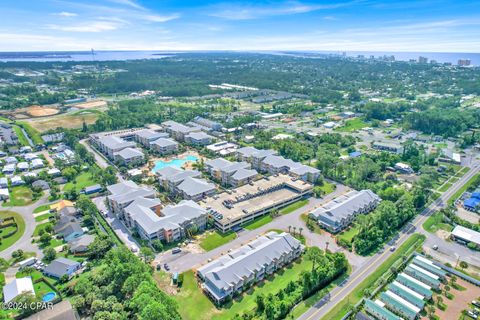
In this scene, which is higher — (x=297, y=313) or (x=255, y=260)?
(x=255, y=260)

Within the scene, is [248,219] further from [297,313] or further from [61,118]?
[61,118]

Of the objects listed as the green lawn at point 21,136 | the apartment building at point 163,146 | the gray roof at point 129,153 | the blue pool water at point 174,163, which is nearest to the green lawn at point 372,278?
the blue pool water at point 174,163

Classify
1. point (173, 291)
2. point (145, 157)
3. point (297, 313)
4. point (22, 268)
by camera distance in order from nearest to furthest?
1. point (297, 313)
2. point (173, 291)
3. point (22, 268)
4. point (145, 157)

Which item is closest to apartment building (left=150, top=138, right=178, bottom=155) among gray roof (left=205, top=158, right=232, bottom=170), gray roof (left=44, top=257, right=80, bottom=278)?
gray roof (left=205, top=158, right=232, bottom=170)

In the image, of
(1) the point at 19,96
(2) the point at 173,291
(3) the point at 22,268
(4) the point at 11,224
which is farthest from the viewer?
(1) the point at 19,96

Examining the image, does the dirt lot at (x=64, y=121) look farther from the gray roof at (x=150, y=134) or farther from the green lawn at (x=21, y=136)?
the gray roof at (x=150, y=134)

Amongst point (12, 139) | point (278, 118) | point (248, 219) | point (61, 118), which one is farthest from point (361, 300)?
point (61, 118)
